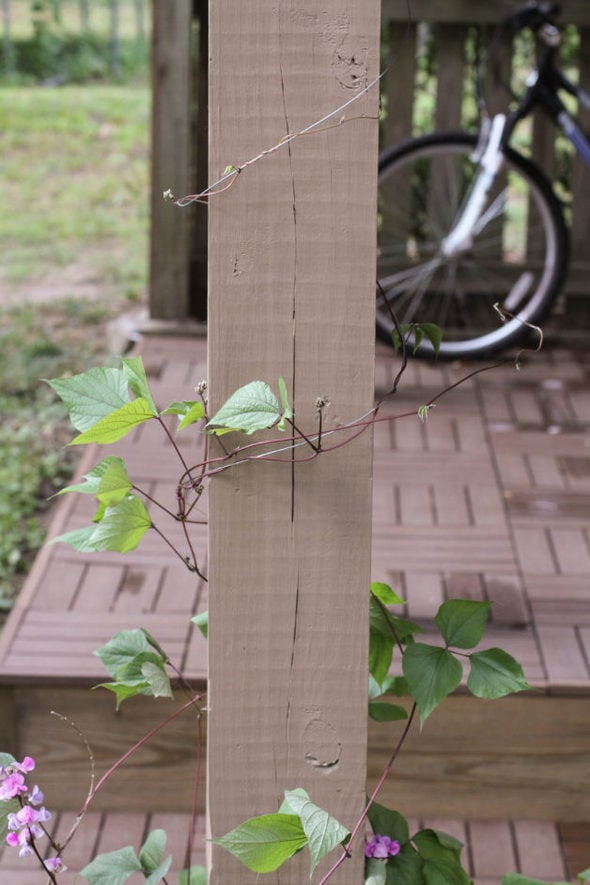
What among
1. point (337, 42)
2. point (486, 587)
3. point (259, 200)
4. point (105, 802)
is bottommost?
point (105, 802)

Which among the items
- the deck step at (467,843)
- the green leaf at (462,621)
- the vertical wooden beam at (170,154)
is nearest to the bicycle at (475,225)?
the vertical wooden beam at (170,154)

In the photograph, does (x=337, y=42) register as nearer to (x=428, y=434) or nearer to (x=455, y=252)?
(x=428, y=434)

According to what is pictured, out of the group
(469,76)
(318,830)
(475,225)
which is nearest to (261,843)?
(318,830)

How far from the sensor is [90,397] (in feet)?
3.84

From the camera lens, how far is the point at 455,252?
12.6 feet

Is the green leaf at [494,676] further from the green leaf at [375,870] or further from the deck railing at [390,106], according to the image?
the deck railing at [390,106]

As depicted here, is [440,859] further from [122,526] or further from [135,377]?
[135,377]

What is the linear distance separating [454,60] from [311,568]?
10.1 feet

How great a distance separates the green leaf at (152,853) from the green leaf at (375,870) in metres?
0.22

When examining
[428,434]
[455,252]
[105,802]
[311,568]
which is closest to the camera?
[311,568]

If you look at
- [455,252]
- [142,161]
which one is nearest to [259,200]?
[455,252]

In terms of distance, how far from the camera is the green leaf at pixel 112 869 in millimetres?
1274

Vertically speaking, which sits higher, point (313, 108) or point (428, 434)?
point (313, 108)

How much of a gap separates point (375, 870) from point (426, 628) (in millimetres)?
1074
